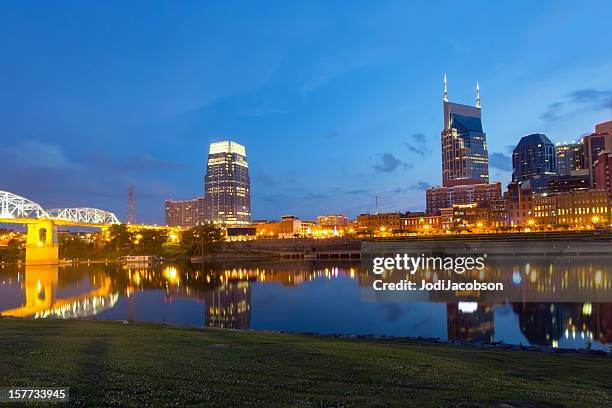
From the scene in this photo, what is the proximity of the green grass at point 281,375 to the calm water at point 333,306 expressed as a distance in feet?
47.4

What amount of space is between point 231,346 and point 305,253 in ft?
438

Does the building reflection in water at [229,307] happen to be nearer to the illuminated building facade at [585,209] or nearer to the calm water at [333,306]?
the calm water at [333,306]

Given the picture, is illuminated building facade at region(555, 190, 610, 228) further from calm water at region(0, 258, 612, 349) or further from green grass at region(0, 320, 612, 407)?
green grass at region(0, 320, 612, 407)

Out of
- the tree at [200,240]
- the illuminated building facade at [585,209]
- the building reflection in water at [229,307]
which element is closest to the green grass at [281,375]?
the building reflection in water at [229,307]

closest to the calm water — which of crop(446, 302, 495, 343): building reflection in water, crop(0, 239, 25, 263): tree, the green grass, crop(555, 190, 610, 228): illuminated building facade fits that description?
crop(446, 302, 495, 343): building reflection in water

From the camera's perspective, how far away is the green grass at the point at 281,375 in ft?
35.0

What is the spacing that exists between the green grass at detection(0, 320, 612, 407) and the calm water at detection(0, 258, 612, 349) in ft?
47.4

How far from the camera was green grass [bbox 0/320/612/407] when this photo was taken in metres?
10.7

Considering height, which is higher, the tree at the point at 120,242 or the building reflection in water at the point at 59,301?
the tree at the point at 120,242

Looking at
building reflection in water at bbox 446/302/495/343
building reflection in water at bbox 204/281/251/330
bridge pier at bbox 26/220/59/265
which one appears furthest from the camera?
bridge pier at bbox 26/220/59/265

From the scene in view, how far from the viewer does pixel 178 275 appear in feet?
290

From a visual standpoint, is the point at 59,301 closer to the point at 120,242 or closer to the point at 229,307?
the point at 229,307

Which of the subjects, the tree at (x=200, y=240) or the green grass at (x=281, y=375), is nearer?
the green grass at (x=281, y=375)

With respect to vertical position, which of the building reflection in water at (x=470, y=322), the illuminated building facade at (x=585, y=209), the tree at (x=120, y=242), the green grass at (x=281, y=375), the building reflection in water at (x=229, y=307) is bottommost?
the building reflection in water at (x=229, y=307)
